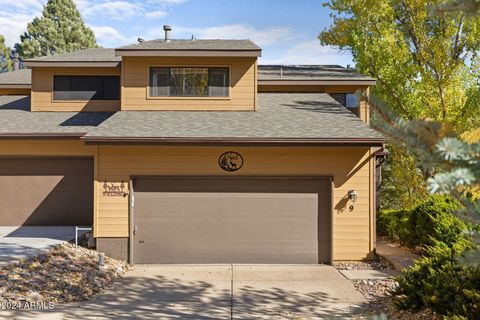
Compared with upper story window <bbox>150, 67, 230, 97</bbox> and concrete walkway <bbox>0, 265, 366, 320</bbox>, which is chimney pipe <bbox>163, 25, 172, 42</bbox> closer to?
upper story window <bbox>150, 67, 230, 97</bbox>

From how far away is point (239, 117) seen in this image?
11.8 metres

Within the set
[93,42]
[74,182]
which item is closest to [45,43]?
[93,42]

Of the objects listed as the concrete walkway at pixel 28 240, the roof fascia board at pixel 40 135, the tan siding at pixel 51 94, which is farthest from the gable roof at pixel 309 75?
the concrete walkway at pixel 28 240

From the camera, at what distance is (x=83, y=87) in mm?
14258

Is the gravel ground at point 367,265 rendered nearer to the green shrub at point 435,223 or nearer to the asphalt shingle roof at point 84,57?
Result: the green shrub at point 435,223

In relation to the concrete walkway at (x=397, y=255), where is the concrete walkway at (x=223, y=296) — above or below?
below

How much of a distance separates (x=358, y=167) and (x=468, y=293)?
528 cm

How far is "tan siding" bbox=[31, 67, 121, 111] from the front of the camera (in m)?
14.1

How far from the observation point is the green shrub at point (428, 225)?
923 centimetres

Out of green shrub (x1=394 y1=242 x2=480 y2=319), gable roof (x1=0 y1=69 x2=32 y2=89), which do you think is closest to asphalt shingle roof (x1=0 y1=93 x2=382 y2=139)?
gable roof (x1=0 y1=69 x2=32 y2=89)

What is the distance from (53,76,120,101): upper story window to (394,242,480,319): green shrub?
11.9 metres

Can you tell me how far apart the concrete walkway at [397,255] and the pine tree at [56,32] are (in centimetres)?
4178

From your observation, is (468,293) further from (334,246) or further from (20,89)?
(20,89)

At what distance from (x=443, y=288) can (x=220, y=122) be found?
7.19m
